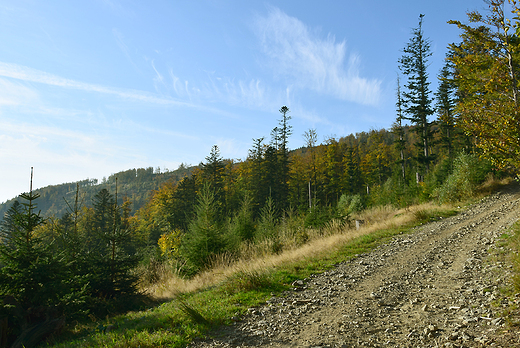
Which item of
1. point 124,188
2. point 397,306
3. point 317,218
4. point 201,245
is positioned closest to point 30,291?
point 201,245

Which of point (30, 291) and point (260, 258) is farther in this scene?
point (260, 258)

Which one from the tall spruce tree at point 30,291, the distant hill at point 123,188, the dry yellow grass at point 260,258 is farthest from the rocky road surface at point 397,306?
the distant hill at point 123,188

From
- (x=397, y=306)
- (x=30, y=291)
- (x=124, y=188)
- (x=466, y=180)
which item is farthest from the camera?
(x=124, y=188)

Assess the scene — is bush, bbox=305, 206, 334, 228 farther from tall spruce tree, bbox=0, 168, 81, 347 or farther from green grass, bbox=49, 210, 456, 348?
tall spruce tree, bbox=0, 168, 81, 347

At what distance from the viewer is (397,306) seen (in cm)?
480

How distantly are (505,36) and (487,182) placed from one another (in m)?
15.7

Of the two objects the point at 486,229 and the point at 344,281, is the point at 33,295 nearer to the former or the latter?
the point at 344,281

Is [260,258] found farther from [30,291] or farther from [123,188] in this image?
[123,188]

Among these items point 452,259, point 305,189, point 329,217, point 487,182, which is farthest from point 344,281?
point 305,189

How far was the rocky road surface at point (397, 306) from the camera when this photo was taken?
3695mm

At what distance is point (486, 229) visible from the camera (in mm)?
9586

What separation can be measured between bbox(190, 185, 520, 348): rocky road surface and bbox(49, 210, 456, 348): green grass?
0.31 metres

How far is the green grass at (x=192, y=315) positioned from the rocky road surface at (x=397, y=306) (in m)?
0.31

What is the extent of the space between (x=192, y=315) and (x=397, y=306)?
3.48 meters
